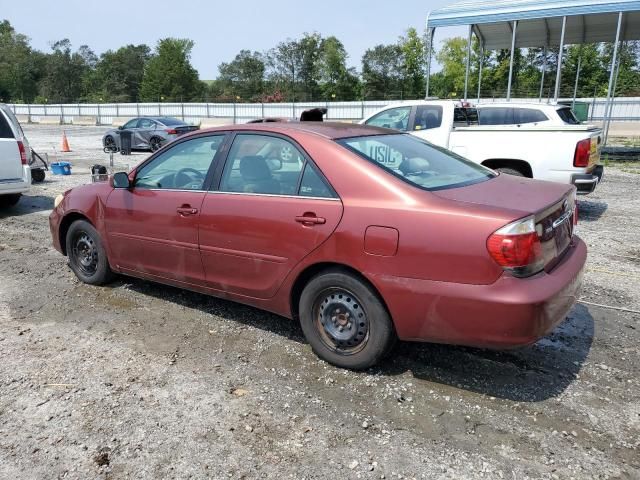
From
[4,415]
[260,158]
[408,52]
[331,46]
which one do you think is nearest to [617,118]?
[260,158]

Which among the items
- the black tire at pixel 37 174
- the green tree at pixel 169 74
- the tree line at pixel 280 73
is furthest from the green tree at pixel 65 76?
the black tire at pixel 37 174

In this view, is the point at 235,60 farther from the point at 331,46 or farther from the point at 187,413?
the point at 187,413

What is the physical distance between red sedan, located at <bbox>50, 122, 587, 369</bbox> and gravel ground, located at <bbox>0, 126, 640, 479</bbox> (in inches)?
13.9

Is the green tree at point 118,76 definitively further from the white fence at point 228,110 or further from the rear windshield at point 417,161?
the rear windshield at point 417,161

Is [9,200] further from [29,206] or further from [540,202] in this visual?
[540,202]

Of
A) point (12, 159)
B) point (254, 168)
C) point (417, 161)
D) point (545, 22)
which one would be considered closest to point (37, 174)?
point (12, 159)

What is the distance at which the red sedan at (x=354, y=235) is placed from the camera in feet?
9.29

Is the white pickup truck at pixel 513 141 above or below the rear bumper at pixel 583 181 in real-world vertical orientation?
above

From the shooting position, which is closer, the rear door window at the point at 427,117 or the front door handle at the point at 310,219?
the front door handle at the point at 310,219

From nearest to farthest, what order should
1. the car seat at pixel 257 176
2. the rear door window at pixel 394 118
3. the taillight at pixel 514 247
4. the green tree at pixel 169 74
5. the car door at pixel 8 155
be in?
1. the taillight at pixel 514 247
2. the car seat at pixel 257 176
3. the car door at pixel 8 155
4. the rear door window at pixel 394 118
5. the green tree at pixel 169 74

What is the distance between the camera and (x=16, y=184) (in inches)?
329

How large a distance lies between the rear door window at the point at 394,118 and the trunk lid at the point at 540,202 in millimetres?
5608

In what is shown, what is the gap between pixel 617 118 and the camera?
29344mm

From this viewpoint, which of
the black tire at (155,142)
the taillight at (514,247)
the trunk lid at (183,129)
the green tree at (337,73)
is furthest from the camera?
the green tree at (337,73)
